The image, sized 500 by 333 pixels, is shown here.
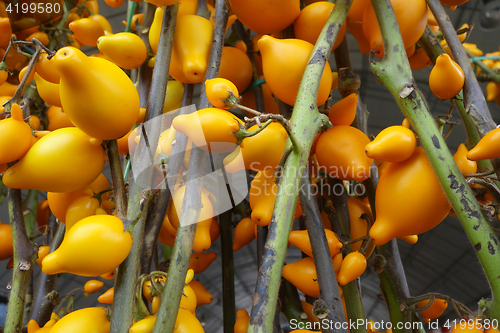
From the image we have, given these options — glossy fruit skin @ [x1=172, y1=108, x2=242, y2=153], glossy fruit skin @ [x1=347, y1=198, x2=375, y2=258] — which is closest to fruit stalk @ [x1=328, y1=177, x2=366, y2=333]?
glossy fruit skin @ [x1=347, y1=198, x2=375, y2=258]

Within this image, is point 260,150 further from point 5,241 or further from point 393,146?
point 5,241

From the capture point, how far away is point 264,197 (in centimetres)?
45

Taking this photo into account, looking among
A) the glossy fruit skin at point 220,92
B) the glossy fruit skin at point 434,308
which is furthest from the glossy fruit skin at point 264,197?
the glossy fruit skin at point 434,308

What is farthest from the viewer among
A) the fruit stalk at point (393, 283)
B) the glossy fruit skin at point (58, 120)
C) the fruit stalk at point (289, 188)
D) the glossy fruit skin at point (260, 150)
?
the glossy fruit skin at point (58, 120)

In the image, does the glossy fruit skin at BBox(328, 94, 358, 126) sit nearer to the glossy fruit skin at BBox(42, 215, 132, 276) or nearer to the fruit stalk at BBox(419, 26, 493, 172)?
the fruit stalk at BBox(419, 26, 493, 172)

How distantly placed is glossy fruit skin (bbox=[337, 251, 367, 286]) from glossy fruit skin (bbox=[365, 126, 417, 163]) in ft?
0.40

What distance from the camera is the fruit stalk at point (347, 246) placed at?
0.48m

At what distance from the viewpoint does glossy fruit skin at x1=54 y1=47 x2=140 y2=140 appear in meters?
0.32

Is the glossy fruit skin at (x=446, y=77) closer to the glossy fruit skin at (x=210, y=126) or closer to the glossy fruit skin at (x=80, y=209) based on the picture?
the glossy fruit skin at (x=210, y=126)

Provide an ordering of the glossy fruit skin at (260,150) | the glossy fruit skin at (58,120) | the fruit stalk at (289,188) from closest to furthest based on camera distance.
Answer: the fruit stalk at (289,188), the glossy fruit skin at (260,150), the glossy fruit skin at (58,120)

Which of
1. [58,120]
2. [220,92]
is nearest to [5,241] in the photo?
[58,120]

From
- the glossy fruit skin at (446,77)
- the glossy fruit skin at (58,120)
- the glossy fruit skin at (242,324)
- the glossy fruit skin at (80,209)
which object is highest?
the glossy fruit skin at (446,77)

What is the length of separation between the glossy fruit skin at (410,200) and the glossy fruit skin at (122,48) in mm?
314

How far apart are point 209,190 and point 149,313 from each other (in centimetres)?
16
